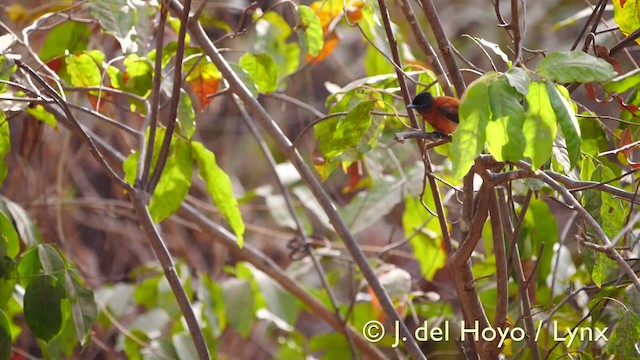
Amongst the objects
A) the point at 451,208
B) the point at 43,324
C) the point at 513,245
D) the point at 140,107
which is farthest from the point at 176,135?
the point at 451,208

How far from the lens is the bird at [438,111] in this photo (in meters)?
1.36

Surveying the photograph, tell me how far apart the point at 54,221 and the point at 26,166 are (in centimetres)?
104

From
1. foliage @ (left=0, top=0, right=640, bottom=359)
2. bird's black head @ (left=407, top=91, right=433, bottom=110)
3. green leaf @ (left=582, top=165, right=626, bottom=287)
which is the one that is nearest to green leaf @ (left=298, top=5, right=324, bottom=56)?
foliage @ (left=0, top=0, right=640, bottom=359)

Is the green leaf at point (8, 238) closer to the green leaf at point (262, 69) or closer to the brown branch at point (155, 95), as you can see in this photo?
the brown branch at point (155, 95)

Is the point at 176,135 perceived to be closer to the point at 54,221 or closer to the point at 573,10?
the point at 54,221

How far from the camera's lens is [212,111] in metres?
4.18

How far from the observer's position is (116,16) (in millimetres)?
1539

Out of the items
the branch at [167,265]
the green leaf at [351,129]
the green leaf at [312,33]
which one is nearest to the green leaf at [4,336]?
the branch at [167,265]

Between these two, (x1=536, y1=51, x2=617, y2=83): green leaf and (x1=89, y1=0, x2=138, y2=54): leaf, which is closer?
(x1=536, y1=51, x2=617, y2=83): green leaf

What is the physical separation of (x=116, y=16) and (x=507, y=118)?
90 cm

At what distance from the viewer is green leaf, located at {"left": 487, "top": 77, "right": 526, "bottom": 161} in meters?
0.92

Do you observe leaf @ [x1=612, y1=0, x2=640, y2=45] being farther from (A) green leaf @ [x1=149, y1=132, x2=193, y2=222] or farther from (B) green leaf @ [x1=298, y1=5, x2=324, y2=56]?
(A) green leaf @ [x1=149, y1=132, x2=193, y2=222]

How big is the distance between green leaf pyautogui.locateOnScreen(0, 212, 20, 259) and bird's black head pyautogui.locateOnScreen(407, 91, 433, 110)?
80 cm

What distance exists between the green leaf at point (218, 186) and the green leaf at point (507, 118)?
0.76 meters
